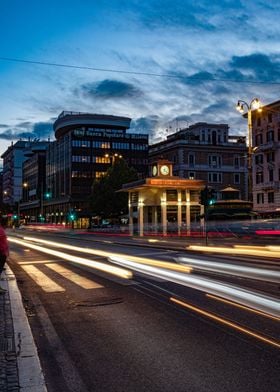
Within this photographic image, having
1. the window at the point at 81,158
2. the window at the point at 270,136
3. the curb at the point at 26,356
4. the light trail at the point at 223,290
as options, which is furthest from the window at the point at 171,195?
the window at the point at 81,158

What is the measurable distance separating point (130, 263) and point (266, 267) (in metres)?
5.29

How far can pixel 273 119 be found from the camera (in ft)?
233

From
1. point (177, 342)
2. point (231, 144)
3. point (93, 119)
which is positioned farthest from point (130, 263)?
point (93, 119)

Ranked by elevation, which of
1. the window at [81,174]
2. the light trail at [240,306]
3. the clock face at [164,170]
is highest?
the window at [81,174]

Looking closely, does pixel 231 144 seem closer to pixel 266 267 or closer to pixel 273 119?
pixel 273 119

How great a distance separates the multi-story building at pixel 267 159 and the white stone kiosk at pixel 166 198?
2097 cm

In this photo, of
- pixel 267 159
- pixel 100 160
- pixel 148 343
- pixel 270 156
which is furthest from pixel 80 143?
pixel 148 343

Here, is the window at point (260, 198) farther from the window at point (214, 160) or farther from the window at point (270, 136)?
the window at point (214, 160)

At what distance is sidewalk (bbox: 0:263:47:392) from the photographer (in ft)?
16.9

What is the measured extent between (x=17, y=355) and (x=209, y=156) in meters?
96.5

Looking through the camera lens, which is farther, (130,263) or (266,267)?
(130,263)

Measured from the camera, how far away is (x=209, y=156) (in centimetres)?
10100

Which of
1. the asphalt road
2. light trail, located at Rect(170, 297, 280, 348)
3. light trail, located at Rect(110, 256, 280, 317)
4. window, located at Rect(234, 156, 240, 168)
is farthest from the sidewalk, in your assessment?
window, located at Rect(234, 156, 240, 168)

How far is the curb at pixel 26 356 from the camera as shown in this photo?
16.9 feet
